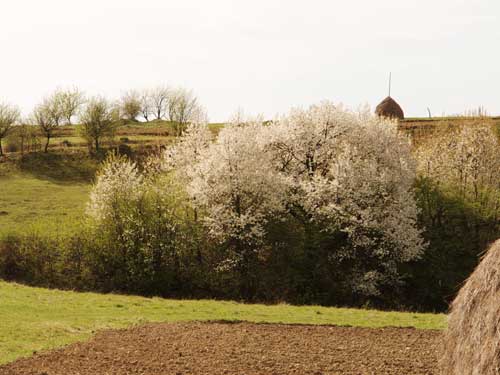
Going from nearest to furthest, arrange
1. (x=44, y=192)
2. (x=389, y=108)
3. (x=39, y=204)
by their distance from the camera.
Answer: (x=39, y=204)
(x=44, y=192)
(x=389, y=108)

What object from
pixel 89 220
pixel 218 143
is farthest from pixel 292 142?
pixel 89 220

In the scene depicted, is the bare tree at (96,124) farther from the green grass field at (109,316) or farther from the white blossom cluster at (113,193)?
the green grass field at (109,316)

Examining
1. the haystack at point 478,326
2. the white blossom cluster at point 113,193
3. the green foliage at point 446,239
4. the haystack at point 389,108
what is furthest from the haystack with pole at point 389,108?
the haystack at point 478,326

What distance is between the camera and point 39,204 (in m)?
59.3

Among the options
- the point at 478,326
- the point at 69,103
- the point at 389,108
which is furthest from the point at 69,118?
the point at 478,326

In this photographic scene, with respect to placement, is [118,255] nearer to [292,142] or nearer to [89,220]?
[89,220]

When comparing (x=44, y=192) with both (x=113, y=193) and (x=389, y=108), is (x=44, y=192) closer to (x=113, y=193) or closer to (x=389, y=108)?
(x=113, y=193)

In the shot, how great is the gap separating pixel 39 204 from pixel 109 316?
3658 centimetres

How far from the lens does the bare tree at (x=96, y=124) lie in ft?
269

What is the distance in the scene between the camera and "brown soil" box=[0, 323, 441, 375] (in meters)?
17.1

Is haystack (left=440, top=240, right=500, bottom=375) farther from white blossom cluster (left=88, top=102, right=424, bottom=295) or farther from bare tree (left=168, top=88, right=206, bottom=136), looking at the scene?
bare tree (left=168, top=88, right=206, bottom=136)

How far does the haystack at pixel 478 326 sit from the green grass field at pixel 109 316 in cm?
1176

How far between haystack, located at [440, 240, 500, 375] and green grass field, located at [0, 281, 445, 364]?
11756 millimetres

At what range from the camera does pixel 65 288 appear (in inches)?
1612
